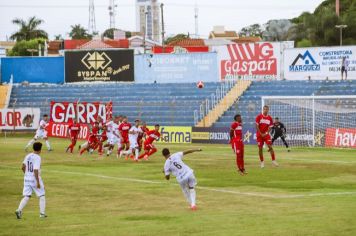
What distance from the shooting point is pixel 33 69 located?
258 feet

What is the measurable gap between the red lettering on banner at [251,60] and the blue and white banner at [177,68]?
2.26 m

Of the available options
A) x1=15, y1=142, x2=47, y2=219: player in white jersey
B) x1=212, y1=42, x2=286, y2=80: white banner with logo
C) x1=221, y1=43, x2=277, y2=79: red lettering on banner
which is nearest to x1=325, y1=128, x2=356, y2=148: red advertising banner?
x1=212, y1=42, x2=286, y2=80: white banner with logo

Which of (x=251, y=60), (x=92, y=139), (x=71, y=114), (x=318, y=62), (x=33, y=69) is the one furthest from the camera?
(x=33, y=69)

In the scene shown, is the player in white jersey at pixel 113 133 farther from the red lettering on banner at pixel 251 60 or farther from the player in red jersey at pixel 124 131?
the red lettering on banner at pixel 251 60

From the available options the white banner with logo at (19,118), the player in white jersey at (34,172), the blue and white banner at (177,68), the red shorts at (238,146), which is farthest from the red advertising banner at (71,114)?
the player in white jersey at (34,172)

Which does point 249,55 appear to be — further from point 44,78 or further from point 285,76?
point 44,78

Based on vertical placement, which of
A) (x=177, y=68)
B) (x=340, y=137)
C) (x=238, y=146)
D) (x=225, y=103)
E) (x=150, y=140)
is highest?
(x=177, y=68)

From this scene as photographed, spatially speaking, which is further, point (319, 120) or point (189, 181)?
point (319, 120)

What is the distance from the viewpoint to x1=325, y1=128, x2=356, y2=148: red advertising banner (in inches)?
1844

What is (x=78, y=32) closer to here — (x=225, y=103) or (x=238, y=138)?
(x=225, y=103)

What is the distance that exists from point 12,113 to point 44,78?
13569 mm

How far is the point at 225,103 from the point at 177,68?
10.4 meters

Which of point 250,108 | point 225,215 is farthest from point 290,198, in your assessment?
point 250,108

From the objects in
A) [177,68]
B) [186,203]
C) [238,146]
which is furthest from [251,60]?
[186,203]
